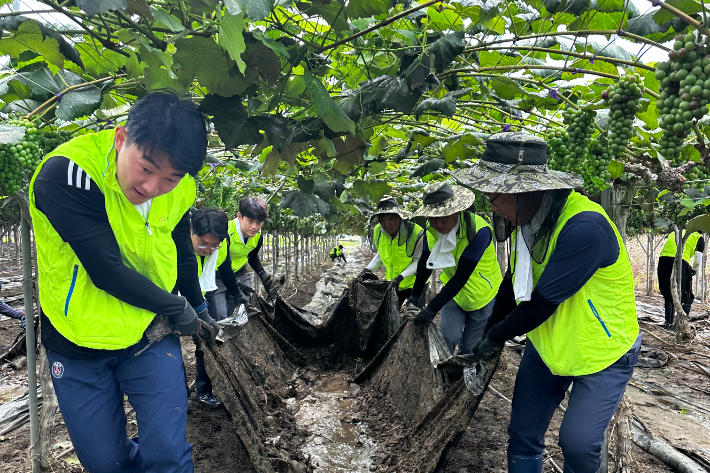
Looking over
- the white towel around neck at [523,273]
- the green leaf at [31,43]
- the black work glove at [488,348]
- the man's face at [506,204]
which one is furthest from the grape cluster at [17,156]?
the black work glove at [488,348]

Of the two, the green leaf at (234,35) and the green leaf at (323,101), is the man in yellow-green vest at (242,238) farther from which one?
the green leaf at (234,35)

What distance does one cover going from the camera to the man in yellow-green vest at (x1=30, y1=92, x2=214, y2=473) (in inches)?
61.2

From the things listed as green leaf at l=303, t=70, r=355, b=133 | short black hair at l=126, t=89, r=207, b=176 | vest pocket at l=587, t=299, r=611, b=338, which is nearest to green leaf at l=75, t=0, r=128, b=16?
short black hair at l=126, t=89, r=207, b=176

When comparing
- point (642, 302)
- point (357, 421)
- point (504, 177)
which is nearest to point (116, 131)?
point (504, 177)

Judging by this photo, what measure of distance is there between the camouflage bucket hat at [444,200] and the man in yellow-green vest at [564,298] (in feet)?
4.60

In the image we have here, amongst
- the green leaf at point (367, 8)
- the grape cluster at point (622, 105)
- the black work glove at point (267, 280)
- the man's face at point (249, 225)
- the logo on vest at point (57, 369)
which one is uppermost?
the green leaf at point (367, 8)

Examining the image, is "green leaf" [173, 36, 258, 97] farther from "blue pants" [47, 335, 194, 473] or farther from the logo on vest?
the logo on vest

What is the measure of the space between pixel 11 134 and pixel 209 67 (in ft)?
2.50

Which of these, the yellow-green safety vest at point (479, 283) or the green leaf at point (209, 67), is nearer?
the green leaf at point (209, 67)

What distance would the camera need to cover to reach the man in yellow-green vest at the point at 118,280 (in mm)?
1556

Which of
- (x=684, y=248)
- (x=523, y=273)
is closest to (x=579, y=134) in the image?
(x=523, y=273)

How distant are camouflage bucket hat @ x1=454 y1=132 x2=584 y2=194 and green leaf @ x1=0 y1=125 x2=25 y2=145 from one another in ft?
5.92

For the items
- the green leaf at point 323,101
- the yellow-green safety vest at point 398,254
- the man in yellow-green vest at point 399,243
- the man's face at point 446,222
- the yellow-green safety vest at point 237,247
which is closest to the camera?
the green leaf at point 323,101

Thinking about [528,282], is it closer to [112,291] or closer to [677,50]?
[677,50]
